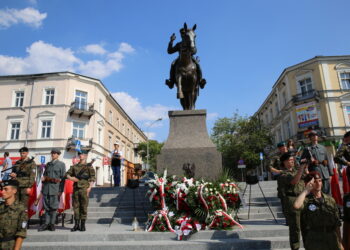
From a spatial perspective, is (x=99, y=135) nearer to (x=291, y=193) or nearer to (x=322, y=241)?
(x=291, y=193)

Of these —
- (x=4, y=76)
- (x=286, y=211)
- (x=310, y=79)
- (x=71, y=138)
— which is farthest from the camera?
(x=310, y=79)

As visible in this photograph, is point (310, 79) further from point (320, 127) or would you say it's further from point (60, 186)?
point (60, 186)

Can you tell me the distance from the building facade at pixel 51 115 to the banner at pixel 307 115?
26093mm

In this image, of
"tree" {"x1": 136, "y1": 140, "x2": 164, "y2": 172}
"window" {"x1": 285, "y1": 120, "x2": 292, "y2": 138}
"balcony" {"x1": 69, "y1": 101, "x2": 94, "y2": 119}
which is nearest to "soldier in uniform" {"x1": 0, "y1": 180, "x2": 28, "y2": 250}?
"balcony" {"x1": 69, "y1": 101, "x2": 94, "y2": 119}

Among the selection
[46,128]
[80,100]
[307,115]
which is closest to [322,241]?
[46,128]

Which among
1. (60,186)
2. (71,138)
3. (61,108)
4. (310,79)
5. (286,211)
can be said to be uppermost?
(310,79)

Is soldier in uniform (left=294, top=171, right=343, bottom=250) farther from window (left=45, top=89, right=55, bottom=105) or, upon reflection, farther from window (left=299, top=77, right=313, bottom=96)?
window (left=299, top=77, right=313, bottom=96)

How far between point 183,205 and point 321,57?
32.7 metres

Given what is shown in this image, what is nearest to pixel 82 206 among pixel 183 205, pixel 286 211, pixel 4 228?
pixel 183 205

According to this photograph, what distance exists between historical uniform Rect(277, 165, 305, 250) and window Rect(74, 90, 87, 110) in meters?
28.2

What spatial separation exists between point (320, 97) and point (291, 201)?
3086cm

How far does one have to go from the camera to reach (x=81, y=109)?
93.8 ft

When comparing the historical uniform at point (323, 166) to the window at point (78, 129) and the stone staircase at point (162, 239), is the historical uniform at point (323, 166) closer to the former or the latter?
the stone staircase at point (162, 239)

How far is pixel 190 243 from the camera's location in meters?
4.12
